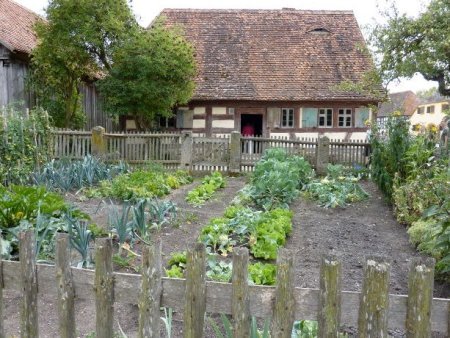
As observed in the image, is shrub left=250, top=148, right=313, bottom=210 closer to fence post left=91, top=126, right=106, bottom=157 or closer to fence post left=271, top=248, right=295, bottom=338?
fence post left=271, top=248, right=295, bottom=338

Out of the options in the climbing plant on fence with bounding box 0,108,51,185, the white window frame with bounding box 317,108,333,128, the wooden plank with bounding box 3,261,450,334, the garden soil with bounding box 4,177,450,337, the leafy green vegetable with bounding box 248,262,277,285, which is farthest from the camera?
the white window frame with bounding box 317,108,333,128

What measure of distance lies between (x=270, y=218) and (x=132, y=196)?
299 centimetres

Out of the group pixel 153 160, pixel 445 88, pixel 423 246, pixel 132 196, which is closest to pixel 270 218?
pixel 423 246

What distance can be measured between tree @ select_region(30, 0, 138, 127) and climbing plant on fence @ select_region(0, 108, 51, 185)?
5.50m

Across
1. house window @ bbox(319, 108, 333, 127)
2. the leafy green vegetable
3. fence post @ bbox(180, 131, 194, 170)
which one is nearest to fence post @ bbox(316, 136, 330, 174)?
fence post @ bbox(180, 131, 194, 170)

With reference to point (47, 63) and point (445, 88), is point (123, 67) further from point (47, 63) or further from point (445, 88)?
point (445, 88)

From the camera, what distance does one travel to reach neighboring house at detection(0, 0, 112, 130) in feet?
52.2

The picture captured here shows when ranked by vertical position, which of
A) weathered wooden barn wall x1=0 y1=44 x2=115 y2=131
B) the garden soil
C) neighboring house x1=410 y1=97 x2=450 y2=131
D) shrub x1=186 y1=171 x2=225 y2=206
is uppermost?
neighboring house x1=410 y1=97 x2=450 y2=131

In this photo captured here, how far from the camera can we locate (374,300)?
2.36m

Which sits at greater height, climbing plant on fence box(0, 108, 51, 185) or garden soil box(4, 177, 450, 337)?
climbing plant on fence box(0, 108, 51, 185)

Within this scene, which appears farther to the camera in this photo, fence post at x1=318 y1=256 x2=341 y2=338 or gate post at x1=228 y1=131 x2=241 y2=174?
gate post at x1=228 y1=131 x2=241 y2=174

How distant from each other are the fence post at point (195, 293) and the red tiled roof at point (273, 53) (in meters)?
17.7

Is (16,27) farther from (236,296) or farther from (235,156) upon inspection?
(236,296)

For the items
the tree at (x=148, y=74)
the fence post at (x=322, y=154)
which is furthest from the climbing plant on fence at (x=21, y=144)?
the fence post at (x=322, y=154)
